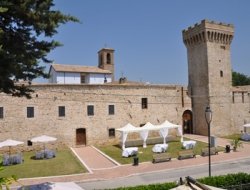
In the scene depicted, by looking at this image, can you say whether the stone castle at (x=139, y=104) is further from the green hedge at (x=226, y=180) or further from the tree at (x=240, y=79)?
the tree at (x=240, y=79)

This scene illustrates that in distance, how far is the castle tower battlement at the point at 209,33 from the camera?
3372 cm

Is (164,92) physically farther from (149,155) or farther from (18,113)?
(18,113)

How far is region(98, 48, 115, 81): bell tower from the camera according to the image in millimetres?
44312

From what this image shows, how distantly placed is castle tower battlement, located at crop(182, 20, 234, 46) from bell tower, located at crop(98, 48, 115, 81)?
1268 cm

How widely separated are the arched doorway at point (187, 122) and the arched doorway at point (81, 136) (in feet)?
42.9

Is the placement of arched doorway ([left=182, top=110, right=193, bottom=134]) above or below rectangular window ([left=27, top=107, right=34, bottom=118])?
below

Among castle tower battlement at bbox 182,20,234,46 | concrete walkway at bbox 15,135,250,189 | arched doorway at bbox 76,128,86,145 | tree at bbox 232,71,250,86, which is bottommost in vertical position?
concrete walkway at bbox 15,135,250,189

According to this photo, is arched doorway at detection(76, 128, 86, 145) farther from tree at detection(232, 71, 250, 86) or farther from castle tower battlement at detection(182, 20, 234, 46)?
tree at detection(232, 71, 250, 86)

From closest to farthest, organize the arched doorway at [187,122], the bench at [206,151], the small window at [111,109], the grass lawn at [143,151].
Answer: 1. the grass lawn at [143,151]
2. the bench at [206,151]
3. the small window at [111,109]
4. the arched doorway at [187,122]

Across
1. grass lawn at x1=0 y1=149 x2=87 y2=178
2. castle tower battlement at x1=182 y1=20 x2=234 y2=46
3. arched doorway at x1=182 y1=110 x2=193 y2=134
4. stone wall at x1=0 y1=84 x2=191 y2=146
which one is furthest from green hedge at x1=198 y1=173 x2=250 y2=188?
castle tower battlement at x1=182 y1=20 x2=234 y2=46

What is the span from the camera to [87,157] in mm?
25219

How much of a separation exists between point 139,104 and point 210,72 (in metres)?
9.21

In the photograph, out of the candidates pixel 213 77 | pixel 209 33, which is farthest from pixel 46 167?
pixel 209 33

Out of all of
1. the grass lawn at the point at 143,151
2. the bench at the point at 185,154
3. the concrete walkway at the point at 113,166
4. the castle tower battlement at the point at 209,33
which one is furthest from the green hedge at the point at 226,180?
the castle tower battlement at the point at 209,33
